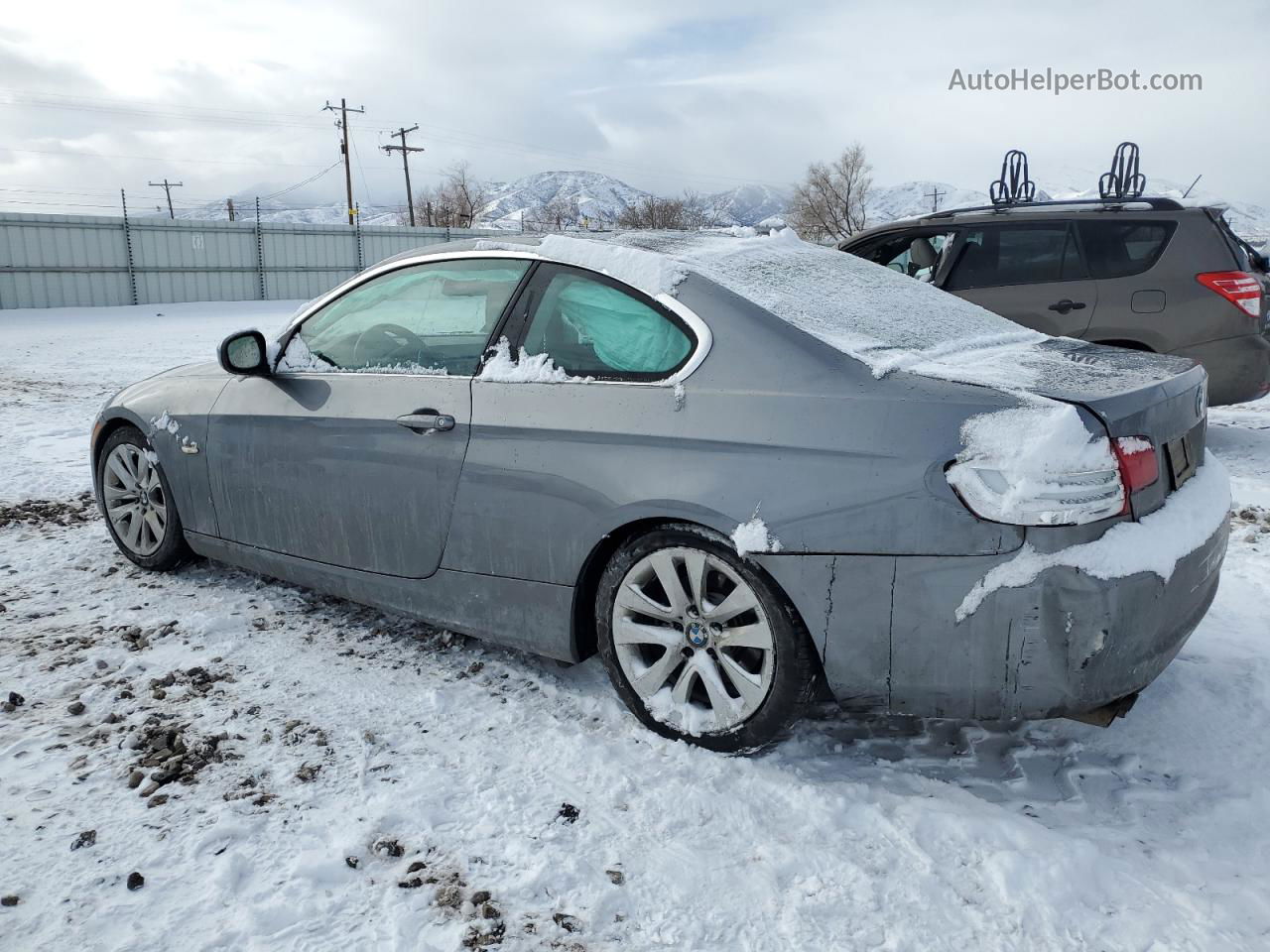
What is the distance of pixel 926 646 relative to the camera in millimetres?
2369

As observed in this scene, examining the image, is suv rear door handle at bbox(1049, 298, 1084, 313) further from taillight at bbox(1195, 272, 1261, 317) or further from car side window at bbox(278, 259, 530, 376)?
car side window at bbox(278, 259, 530, 376)

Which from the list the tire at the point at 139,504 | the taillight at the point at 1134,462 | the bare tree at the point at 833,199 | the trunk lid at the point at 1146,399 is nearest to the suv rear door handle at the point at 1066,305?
A: the trunk lid at the point at 1146,399

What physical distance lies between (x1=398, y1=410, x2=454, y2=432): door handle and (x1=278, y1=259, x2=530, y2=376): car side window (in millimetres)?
164

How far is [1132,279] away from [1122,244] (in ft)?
0.86

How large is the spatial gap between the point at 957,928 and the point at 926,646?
2.08 feet

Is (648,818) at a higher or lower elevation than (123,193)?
lower

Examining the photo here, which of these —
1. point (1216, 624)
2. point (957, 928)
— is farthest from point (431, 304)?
point (1216, 624)

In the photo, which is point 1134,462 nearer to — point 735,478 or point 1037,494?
point 1037,494

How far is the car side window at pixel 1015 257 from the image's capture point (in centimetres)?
656

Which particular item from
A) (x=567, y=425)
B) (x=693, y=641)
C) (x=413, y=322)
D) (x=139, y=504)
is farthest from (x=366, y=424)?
(x=139, y=504)

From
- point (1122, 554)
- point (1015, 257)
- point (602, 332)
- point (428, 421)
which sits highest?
point (1015, 257)

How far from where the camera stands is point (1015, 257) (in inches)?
266

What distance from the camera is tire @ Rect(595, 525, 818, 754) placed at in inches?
100

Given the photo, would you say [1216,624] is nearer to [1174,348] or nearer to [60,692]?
[1174,348]
